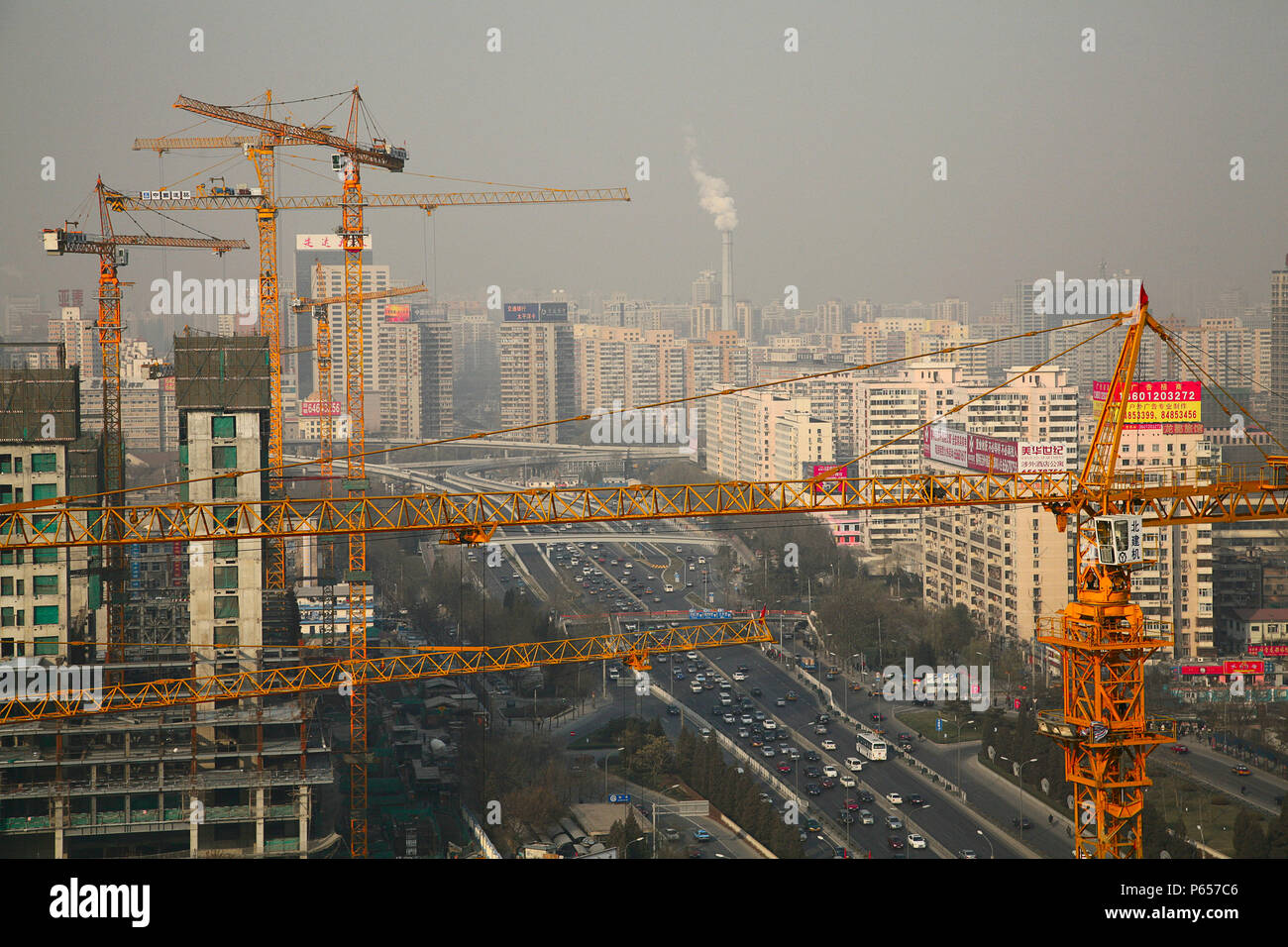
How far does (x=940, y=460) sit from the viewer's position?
17.6 meters

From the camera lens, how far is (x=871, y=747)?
11.1 metres

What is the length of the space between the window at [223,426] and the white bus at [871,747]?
574cm

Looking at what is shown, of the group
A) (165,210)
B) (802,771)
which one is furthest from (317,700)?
(165,210)

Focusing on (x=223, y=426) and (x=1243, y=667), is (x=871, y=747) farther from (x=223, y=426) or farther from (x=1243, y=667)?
(x=223, y=426)
